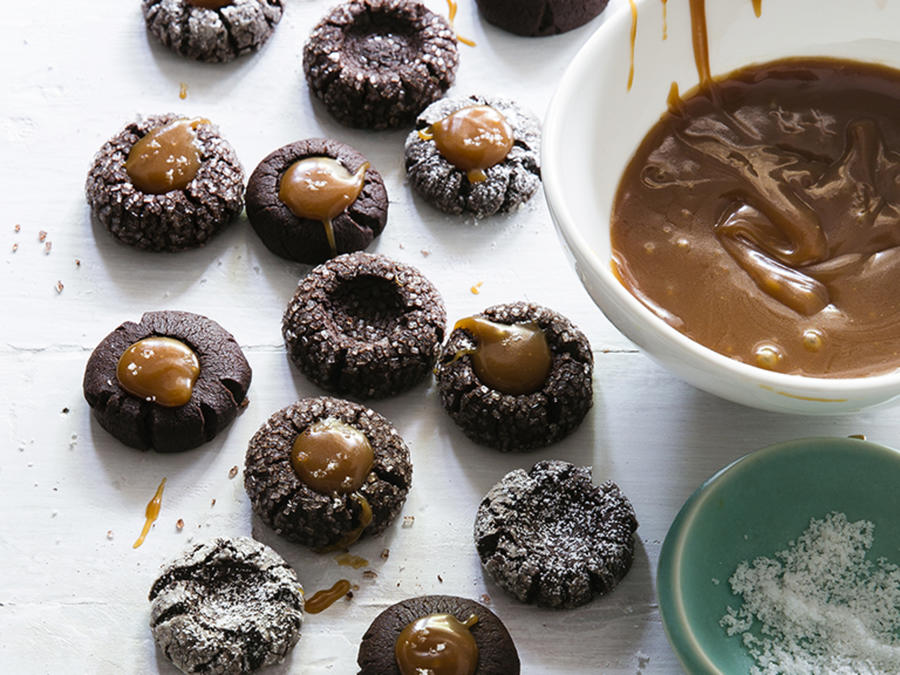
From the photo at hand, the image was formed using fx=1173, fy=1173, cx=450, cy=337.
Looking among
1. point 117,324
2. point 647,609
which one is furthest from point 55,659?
point 647,609

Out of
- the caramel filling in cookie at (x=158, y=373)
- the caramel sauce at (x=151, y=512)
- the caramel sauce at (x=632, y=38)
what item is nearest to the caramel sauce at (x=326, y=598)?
the caramel sauce at (x=151, y=512)

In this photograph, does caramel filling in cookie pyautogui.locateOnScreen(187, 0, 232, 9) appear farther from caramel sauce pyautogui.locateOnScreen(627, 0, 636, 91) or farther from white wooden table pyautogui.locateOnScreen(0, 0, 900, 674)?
caramel sauce pyautogui.locateOnScreen(627, 0, 636, 91)

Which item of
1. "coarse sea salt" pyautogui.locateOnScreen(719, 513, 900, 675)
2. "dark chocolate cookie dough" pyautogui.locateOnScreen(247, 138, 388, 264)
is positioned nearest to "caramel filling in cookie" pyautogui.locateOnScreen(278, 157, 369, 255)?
"dark chocolate cookie dough" pyautogui.locateOnScreen(247, 138, 388, 264)

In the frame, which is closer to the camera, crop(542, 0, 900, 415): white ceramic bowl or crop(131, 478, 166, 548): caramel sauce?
crop(542, 0, 900, 415): white ceramic bowl

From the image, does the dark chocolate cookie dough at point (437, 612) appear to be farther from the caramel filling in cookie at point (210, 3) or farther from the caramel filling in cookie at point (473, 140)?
the caramel filling in cookie at point (210, 3)

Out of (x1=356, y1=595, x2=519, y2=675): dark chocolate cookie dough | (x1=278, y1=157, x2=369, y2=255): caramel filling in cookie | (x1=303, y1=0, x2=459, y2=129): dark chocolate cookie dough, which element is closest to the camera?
(x1=356, y1=595, x2=519, y2=675): dark chocolate cookie dough

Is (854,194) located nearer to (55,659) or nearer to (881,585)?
(881,585)
